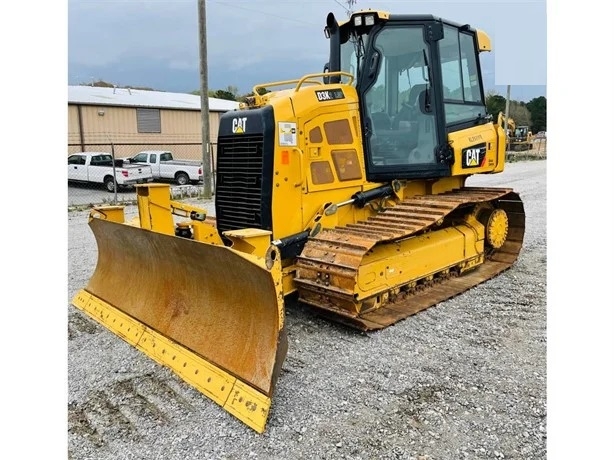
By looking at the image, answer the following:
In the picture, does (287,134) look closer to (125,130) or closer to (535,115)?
(125,130)

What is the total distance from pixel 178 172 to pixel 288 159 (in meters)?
14.7

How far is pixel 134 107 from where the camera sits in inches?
Result: 987

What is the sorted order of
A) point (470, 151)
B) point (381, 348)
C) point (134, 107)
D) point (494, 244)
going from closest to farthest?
point (381, 348) < point (470, 151) < point (494, 244) < point (134, 107)

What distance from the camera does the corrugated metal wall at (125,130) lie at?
74.7 ft

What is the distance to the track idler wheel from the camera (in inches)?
245

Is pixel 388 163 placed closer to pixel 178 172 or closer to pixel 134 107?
pixel 178 172

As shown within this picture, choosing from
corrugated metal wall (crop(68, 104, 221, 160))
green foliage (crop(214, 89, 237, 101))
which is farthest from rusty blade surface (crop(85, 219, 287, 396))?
green foliage (crop(214, 89, 237, 101))

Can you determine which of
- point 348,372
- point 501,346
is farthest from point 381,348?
point 501,346

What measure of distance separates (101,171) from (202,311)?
14698mm

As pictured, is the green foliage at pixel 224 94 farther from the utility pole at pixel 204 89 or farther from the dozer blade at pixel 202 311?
the dozer blade at pixel 202 311

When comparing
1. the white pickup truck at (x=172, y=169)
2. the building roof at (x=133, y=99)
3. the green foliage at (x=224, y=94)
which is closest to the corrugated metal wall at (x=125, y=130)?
the building roof at (x=133, y=99)

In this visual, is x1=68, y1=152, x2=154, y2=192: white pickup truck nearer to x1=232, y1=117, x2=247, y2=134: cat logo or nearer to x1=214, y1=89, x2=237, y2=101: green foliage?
x1=232, y1=117, x2=247, y2=134: cat logo

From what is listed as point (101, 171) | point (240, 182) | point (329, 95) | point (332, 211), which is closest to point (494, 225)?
point (332, 211)

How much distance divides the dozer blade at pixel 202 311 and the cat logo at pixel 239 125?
133cm
